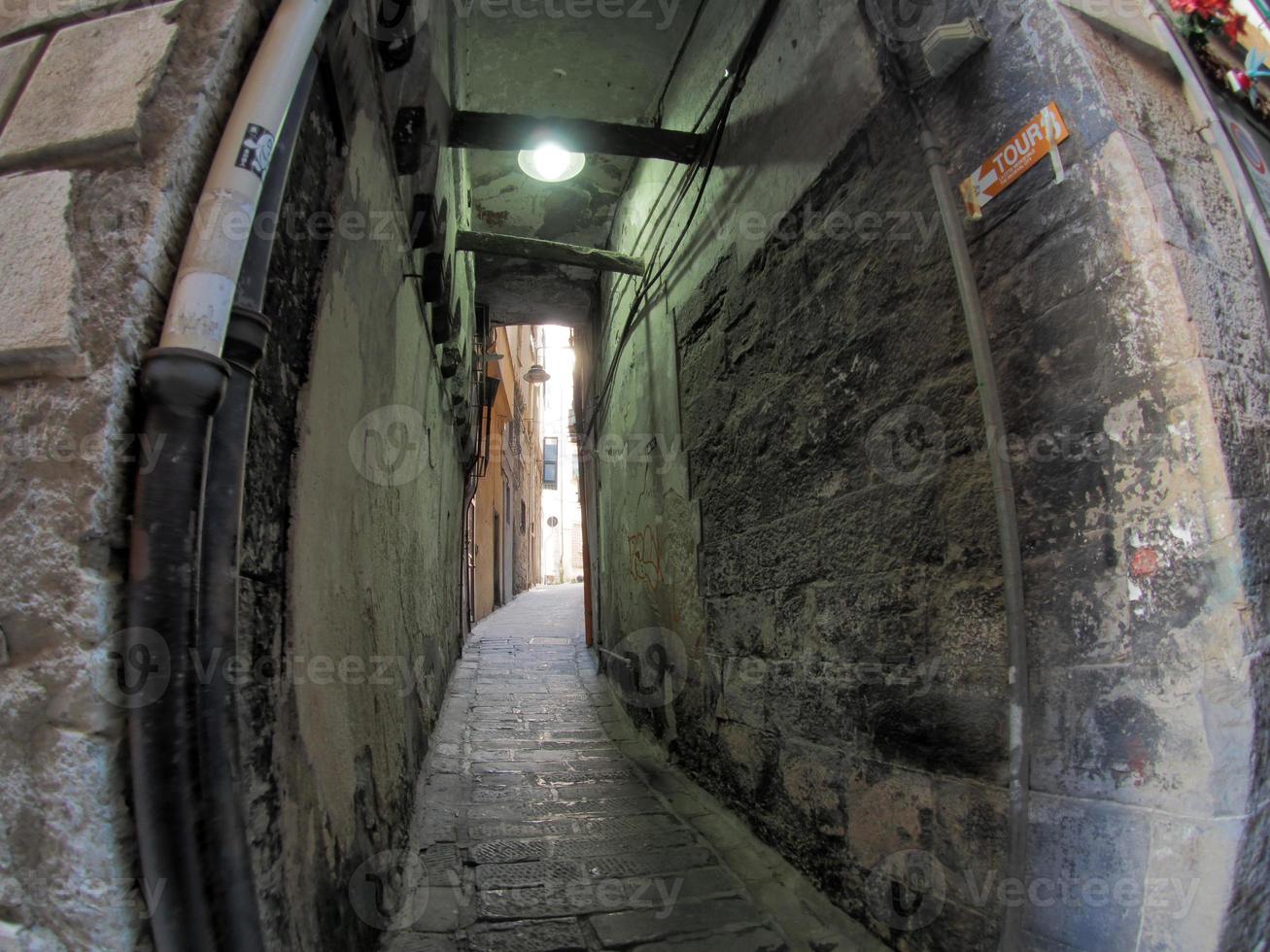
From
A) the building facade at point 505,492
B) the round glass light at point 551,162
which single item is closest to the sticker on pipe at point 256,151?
the round glass light at point 551,162

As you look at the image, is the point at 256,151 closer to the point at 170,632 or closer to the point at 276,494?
the point at 276,494

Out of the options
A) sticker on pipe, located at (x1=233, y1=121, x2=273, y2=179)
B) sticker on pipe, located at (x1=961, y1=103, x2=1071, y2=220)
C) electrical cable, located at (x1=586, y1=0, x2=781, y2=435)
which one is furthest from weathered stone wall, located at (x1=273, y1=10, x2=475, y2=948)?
sticker on pipe, located at (x1=961, y1=103, x2=1071, y2=220)

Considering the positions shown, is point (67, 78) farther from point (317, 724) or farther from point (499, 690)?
point (499, 690)

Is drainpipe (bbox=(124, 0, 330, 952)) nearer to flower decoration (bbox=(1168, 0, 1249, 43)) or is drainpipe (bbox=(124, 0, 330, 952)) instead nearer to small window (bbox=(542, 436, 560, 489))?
flower decoration (bbox=(1168, 0, 1249, 43))

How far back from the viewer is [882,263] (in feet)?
6.35

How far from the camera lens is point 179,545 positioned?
2.81ft

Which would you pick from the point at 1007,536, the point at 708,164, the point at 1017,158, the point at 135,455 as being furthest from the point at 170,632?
the point at 708,164

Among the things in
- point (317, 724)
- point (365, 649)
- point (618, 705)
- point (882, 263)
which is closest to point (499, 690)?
point (618, 705)

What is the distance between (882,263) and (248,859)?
6.68 feet

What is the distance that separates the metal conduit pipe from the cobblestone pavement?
1226 millimetres

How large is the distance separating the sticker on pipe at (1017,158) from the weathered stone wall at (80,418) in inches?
64.0

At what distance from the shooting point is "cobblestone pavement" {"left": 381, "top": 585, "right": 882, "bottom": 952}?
1.93m

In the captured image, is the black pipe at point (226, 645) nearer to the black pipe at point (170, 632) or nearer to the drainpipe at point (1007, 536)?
the black pipe at point (170, 632)

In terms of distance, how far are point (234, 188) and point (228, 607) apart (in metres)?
0.64
